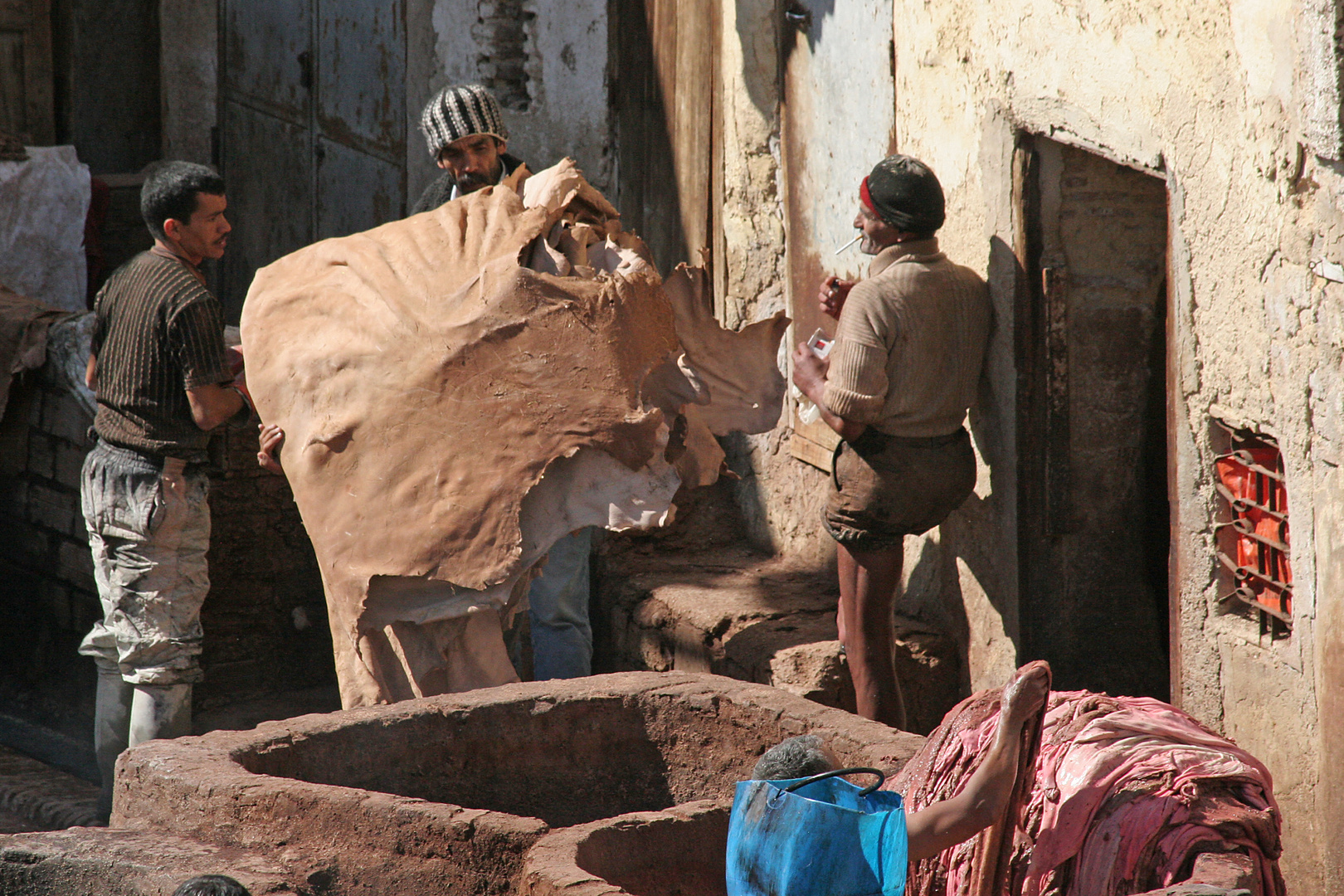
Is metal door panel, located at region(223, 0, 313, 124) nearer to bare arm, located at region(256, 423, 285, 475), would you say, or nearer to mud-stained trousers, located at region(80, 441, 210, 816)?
mud-stained trousers, located at region(80, 441, 210, 816)

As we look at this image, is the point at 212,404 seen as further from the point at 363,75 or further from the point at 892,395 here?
the point at 363,75

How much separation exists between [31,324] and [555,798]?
10.7 ft

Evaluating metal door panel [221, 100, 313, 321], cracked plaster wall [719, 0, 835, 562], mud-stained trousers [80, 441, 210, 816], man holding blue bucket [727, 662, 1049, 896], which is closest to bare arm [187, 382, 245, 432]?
mud-stained trousers [80, 441, 210, 816]

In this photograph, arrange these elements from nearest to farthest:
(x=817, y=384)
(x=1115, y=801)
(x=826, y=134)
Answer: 1. (x=1115, y=801)
2. (x=817, y=384)
3. (x=826, y=134)

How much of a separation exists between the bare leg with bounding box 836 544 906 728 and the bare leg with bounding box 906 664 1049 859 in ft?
6.67

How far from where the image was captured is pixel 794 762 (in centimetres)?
271

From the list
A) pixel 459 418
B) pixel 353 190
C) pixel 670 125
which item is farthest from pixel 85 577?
pixel 353 190

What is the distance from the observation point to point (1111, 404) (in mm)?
4844

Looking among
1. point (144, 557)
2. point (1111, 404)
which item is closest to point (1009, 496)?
point (1111, 404)

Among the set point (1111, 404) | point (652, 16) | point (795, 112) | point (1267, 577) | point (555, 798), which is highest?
point (652, 16)

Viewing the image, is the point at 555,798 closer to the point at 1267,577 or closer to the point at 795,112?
the point at 1267,577

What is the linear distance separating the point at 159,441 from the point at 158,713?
2.85 feet

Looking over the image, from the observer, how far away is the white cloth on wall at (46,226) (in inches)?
292

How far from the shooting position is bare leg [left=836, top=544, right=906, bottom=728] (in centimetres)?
486
